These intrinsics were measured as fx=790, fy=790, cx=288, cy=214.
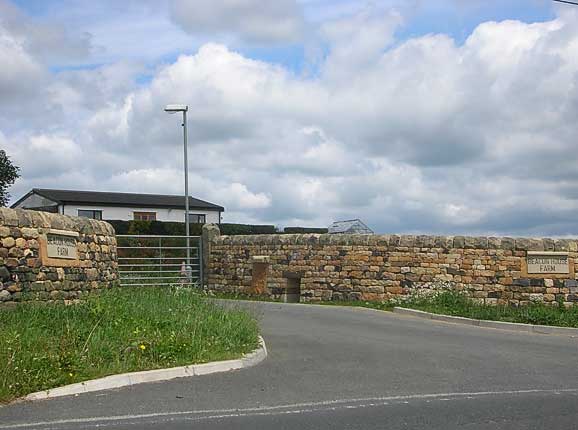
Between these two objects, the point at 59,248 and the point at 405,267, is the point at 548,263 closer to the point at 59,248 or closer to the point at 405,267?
the point at 405,267

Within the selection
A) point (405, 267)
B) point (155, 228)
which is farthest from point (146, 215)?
point (405, 267)

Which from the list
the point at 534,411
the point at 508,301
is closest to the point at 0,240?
the point at 534,411

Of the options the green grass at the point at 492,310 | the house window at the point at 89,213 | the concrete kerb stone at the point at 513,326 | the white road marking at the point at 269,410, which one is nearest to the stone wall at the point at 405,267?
the green grass at the point at 492,310

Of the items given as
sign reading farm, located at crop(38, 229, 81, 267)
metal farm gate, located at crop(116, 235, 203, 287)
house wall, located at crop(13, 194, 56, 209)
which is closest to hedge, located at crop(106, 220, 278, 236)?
house wall, located at crop(13, 194, 56, 209)

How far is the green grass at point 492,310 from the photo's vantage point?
18906mm

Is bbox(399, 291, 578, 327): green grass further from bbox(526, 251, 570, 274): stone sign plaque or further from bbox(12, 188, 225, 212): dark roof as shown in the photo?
bbox(12, 188, 225, 212): dark roof

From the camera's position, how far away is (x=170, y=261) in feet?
94.9

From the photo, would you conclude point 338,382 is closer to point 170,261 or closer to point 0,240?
point 0,240

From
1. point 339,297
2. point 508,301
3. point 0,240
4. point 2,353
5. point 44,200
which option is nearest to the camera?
point 2,353

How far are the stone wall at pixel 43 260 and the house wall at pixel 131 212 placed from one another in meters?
34.9

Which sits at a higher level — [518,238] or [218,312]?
[518,238]

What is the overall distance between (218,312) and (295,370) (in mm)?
3213

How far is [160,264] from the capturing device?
27.4m

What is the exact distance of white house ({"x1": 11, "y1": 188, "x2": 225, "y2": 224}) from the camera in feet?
170
